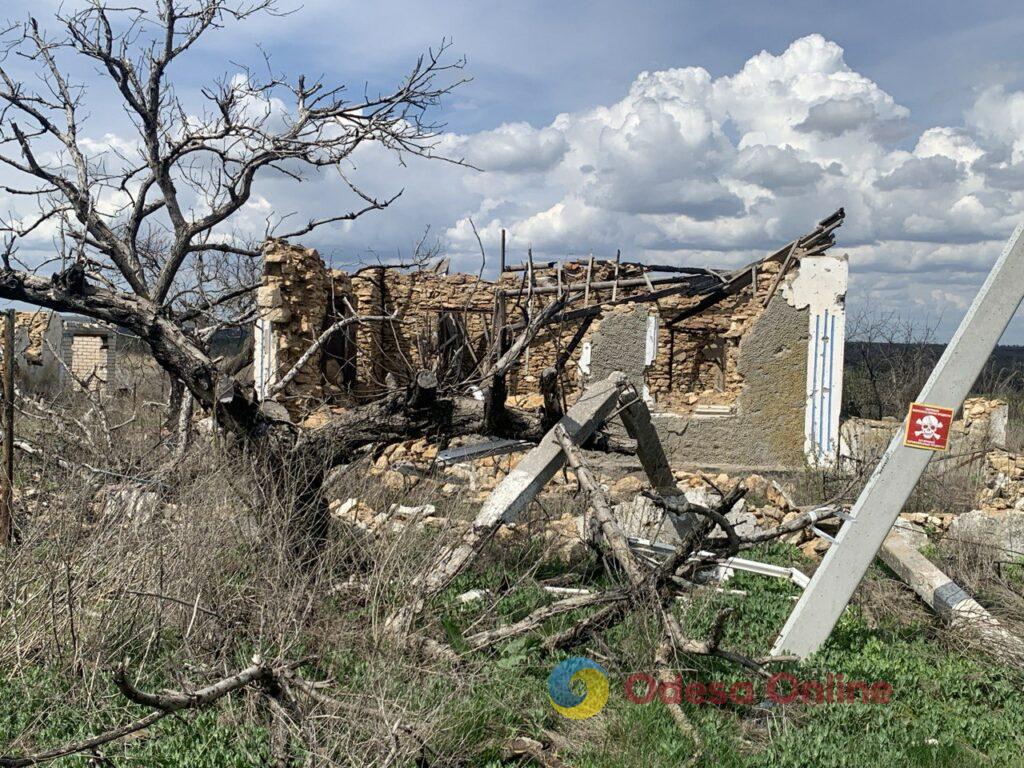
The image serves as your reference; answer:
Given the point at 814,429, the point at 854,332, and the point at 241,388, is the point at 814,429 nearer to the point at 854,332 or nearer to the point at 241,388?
the point at 854,332

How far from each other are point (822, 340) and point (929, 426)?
725 centimetres

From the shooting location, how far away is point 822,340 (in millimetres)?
11164

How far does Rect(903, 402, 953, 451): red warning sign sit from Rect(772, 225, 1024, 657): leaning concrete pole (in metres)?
0.04

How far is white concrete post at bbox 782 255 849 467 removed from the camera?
1105cm

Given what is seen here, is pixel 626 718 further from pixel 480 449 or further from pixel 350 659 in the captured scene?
pixel 480 449

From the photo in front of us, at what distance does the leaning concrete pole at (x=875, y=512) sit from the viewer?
4.22 m

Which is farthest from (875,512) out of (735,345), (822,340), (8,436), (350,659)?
(735,345)

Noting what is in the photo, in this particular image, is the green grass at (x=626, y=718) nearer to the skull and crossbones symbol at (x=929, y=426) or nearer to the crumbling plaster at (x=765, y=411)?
the skull and crossbones symbol at (x=929, y=426)

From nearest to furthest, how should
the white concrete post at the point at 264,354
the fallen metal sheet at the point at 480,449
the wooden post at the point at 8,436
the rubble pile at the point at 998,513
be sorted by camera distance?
the wooden post at the point at 8,436
the fallen metal sheet at the point at 480,449
the rubble pile at the point at 998,513
the white concrete post at the point at 264,354

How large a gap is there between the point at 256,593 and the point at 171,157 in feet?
12.9

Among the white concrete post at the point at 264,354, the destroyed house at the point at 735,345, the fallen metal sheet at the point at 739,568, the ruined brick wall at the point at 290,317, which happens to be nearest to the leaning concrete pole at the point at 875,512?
the fallen metal sheet at the point at 739,568

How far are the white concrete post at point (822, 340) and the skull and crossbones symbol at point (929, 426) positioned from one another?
278 inches

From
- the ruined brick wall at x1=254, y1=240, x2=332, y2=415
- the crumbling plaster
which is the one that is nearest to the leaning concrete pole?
the crumbling plaster

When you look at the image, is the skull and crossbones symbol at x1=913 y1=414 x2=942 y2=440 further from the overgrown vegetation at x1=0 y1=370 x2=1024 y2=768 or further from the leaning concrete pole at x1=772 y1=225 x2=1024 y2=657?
the overgrown vegetation at x1=0 y1=370 x2=1024 y2=768
